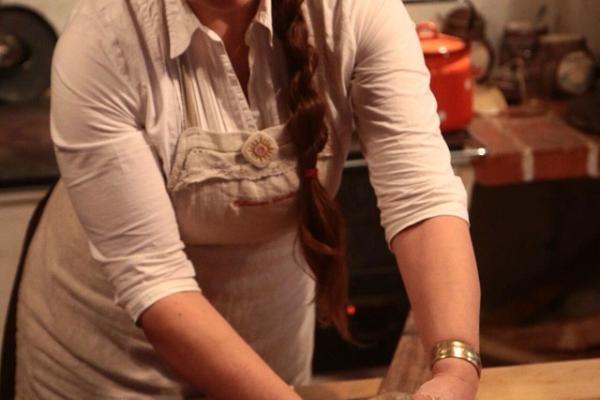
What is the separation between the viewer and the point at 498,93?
6.55 ft

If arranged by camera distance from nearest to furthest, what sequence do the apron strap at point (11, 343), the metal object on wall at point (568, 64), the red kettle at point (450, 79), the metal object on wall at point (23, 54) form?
the apron strap at point (11, 343) → the red kettle at point (450, 79) → the metal object on wall at point (23, 54) → the metal object on wall at point (568, 64)

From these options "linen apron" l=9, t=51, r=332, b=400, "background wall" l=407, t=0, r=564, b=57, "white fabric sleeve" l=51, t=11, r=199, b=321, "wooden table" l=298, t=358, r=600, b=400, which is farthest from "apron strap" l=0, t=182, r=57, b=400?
"background wall" l=407, t=0, r=564, b=57

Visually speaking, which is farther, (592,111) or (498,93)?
(498,93)

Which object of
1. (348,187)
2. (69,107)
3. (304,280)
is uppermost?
(69,107)

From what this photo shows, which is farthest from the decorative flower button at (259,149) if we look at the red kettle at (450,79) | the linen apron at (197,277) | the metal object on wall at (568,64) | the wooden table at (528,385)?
the metal object on wall at (568,64)

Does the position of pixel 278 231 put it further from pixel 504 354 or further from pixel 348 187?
pixel 504 354

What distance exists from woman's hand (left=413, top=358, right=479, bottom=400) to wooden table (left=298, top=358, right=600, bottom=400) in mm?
55

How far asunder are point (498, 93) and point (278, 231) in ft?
3.71

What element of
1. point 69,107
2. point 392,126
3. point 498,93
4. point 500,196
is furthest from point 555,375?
point 500,196

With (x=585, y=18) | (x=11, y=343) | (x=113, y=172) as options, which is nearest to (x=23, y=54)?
(x=11, y=343)

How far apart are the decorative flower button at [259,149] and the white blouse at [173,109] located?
2 cm

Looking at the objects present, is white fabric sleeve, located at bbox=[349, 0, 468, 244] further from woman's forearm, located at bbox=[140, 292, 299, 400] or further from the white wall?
the white wall

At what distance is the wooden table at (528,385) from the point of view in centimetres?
88

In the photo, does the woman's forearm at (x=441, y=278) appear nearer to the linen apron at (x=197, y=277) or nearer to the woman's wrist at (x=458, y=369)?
the woman's wrist at (x=458, y=369)
